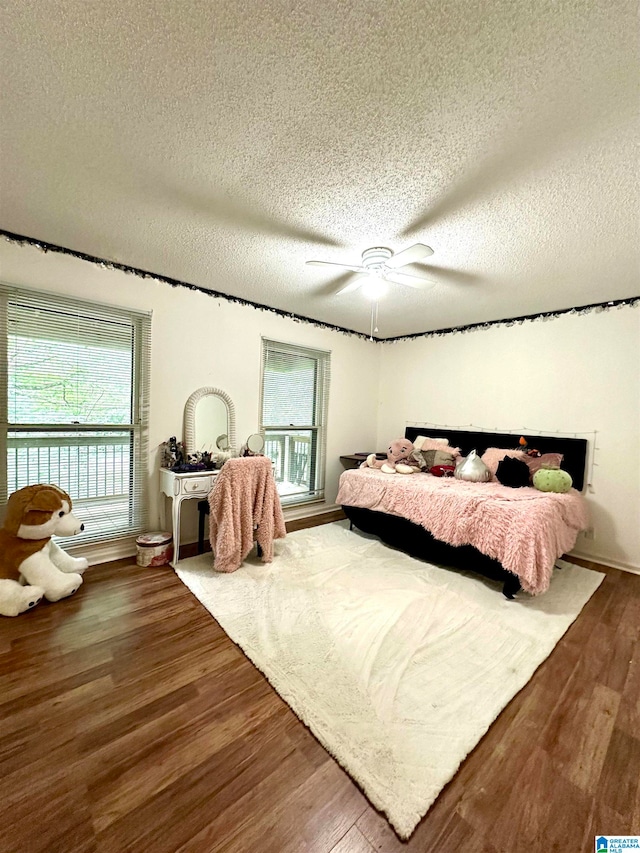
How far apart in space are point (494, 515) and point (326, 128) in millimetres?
2521

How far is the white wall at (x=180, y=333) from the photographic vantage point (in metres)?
2.47

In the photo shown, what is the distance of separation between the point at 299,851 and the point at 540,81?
2.61m

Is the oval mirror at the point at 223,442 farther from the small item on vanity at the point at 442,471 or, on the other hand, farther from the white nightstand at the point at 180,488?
the small item on vanity at the point at 442,471

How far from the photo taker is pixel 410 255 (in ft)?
6.64

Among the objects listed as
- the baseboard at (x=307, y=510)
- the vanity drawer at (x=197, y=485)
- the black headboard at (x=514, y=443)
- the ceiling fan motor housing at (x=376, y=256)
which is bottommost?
the baseboard at (x=307, y=510)

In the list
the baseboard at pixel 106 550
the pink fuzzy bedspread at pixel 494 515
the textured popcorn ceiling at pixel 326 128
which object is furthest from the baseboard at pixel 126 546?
the textured popcorn ceiling at pixel 326 128

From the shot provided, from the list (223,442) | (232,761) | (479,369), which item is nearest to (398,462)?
(479,369)

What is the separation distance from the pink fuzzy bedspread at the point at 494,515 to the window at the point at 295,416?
112 cm

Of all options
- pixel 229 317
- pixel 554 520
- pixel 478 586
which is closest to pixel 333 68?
pixel 229 317

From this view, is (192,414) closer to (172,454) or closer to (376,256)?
(172,454)

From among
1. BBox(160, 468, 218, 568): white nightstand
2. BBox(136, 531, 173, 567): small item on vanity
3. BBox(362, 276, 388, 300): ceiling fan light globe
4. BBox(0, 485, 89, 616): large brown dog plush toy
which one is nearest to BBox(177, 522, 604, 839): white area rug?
BBox(136, 531, 173, 567): small item on vanity

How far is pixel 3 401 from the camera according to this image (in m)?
2.31

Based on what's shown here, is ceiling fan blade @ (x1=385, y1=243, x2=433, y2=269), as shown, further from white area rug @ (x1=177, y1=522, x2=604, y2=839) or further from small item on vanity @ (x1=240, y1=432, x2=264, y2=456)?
white area rug @ (x1=177, y1=522, x2=604, y2=839)

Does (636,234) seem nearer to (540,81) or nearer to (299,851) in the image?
(540,81)
